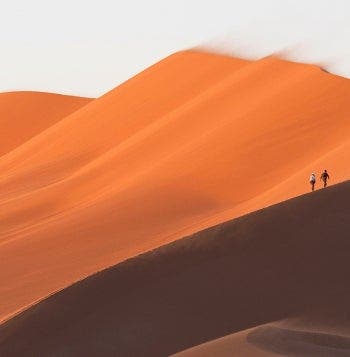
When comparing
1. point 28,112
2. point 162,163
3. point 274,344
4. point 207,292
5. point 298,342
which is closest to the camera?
point 274,344

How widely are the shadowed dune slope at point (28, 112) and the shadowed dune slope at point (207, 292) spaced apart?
4752 cm

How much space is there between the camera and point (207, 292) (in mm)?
15367

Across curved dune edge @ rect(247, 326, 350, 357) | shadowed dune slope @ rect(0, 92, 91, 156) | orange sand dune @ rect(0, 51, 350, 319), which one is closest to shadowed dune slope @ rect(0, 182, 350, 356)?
curved dune edge @ rect(247, 326, 350, 357)

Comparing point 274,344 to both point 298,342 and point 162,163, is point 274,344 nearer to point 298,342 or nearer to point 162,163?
→ point 298,342

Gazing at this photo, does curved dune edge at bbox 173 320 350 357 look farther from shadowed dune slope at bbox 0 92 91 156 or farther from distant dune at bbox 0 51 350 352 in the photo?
shadowed dune slope at bbox 0 92 91 156

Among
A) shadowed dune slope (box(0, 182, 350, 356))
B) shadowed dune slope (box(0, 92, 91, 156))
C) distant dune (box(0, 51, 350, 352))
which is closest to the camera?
shadowed dune slope (box(0, 182, 350, 356))

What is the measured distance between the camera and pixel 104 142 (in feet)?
139

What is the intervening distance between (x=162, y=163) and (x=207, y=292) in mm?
16926

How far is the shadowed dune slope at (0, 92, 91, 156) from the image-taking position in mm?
65688

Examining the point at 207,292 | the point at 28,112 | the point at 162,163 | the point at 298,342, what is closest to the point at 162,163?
the point at 162,163

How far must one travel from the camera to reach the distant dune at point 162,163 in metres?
23.5

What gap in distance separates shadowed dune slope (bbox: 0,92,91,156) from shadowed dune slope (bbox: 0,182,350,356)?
47.5m

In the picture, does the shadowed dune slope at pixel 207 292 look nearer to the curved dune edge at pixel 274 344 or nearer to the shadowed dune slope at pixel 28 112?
the curved dune edge at pixel 274 344

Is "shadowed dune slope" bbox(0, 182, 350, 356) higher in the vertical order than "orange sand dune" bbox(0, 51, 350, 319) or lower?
lower
